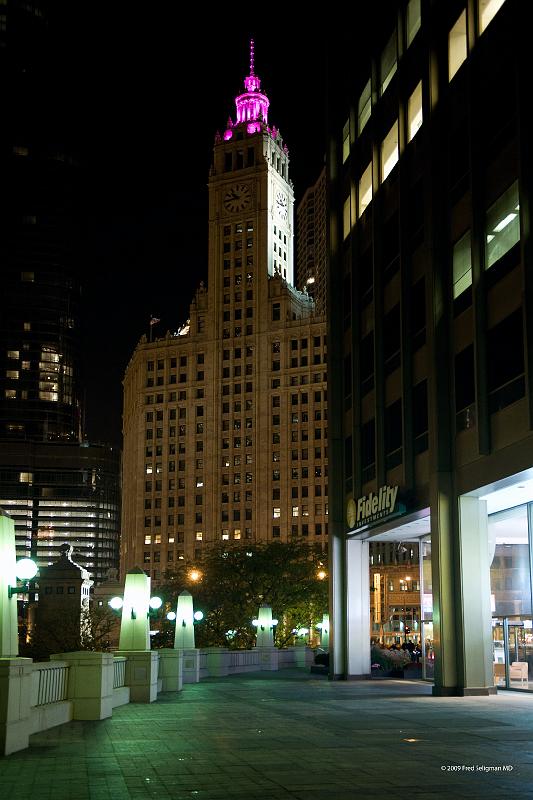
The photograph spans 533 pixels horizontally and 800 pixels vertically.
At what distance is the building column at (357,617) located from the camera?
41.8 m

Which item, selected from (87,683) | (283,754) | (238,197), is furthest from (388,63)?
(238,197)

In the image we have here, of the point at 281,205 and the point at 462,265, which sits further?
the point at 281,205

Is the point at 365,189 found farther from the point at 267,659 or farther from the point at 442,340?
the point at 267,659

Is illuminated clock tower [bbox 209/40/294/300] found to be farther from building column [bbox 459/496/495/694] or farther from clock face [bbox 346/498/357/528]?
building column [bbox 459/496/495/694]

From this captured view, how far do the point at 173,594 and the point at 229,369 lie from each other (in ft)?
218

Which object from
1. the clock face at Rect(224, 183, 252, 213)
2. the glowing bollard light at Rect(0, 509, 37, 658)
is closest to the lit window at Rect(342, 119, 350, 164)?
the glowing bollard light at Rect(0, 509, 37, 658)

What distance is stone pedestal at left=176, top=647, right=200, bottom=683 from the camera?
130 feet

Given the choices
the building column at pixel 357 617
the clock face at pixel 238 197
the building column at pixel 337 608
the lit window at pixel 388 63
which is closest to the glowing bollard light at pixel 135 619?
the building column at pixel 357 617

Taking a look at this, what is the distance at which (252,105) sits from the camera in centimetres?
16788

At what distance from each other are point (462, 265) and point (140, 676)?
16.0 metres

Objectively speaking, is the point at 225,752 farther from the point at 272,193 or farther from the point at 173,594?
the point at 272,193

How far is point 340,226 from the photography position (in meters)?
47.6

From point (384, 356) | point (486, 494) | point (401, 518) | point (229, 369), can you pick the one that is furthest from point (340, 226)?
point (229, 369)

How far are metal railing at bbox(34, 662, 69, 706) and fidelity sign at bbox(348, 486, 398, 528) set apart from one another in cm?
1677
